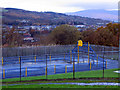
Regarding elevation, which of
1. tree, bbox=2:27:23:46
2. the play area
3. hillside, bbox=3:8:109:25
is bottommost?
the play area

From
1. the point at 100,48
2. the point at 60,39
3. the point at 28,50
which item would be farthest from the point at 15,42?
the point at 100,48

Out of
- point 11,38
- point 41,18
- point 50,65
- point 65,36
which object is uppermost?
point 41,18

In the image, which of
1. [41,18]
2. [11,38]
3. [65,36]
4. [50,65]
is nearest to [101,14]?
[41,18]

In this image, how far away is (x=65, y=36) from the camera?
5238cm

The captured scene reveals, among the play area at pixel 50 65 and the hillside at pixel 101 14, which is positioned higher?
the hillside at pixel 101 14

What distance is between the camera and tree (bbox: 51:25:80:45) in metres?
52.2

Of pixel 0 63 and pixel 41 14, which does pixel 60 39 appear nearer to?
pixel 0 63

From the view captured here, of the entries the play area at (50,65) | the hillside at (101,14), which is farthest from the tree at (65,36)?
the hillside at (101,14)

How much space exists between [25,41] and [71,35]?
11.9m

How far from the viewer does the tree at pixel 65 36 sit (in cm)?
5222

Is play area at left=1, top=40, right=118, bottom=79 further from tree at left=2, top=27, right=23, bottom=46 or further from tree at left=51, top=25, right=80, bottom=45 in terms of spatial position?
tree at left=2, top=27, right=23, bottom=46

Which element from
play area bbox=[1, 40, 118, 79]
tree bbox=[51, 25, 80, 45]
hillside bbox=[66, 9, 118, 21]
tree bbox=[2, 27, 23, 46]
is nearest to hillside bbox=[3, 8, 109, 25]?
hillside bbox=[66, 9, 118, 21]

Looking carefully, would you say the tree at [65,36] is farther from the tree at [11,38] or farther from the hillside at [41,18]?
the hillside at [41,18]

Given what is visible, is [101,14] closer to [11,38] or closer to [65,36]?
[65,36]
